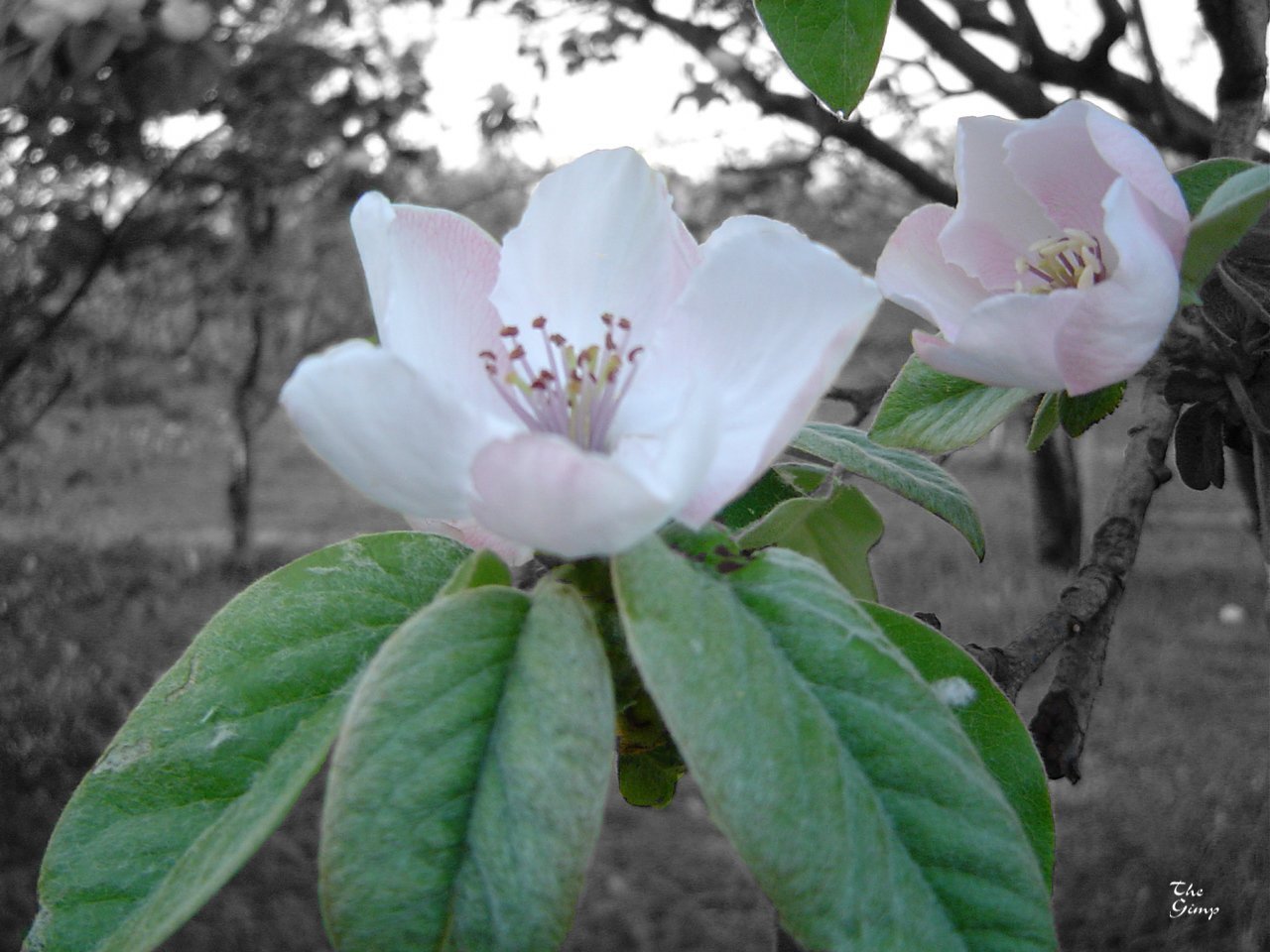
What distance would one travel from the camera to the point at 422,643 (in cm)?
35

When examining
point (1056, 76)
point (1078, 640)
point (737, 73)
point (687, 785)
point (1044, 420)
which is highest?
point (1044, 420)

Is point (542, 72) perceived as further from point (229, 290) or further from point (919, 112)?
point (229, 290)

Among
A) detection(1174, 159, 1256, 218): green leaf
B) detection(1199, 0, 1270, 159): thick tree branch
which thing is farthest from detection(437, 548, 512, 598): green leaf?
detection(1199, 0, 1270, 159): thick tree branch

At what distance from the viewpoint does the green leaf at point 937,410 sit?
0.59m

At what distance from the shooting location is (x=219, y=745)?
39 cm

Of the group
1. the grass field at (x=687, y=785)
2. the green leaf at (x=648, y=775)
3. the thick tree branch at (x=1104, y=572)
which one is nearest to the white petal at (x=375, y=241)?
the green leaf at (x=648, y=775)

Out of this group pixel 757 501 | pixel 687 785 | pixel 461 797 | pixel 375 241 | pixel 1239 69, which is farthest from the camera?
pixel 687 785

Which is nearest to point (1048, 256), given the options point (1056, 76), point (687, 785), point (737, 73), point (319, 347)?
point (1056, 76)

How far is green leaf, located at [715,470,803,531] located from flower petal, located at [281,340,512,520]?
18 cm

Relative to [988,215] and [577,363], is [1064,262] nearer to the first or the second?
[988,215]

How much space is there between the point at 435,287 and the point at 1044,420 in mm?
331

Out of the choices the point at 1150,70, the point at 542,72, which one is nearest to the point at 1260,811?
the point at 1150,70

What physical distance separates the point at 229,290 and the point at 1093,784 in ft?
13.2

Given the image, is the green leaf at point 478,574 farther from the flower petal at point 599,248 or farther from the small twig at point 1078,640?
the small twig at point 1078,640
